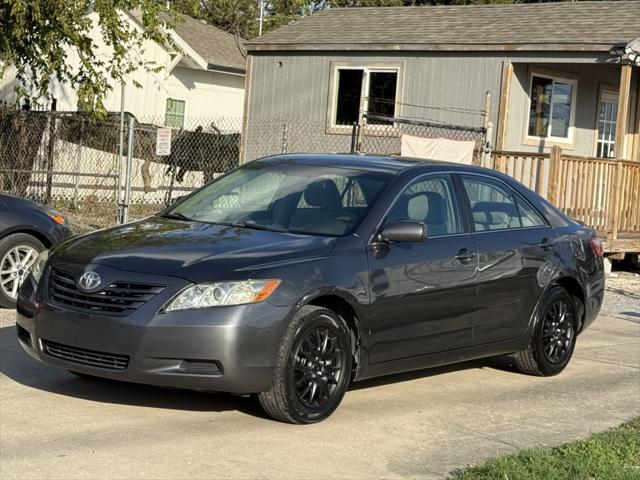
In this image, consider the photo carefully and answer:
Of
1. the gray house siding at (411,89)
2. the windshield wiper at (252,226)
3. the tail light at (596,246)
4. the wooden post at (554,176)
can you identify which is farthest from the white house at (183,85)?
the windshield wiper at (252,226)

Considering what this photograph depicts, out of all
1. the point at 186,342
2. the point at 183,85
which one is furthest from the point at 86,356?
the point at 183,85

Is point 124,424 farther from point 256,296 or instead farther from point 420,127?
point 420,127

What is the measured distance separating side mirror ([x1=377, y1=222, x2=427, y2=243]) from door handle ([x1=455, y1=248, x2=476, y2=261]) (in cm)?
58

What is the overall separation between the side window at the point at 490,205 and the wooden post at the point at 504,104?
36.3ft

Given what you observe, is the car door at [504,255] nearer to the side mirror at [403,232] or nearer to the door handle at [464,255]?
the door handle at [464,255]

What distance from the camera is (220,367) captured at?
6.27m

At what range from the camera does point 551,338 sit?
859 cm

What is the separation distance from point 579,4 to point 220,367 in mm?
17018

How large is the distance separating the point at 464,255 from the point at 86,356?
2.63 m

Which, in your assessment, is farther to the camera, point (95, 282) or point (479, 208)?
point (479, 208)

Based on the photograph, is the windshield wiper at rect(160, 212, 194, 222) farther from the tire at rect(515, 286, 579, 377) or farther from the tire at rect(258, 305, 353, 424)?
the tire at rect(515, 286, 579, 377)

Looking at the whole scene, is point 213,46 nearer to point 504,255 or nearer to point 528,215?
point 528,215

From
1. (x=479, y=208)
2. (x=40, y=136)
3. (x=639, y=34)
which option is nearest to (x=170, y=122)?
(x=40, y=136)

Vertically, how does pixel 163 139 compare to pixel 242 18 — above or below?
below
